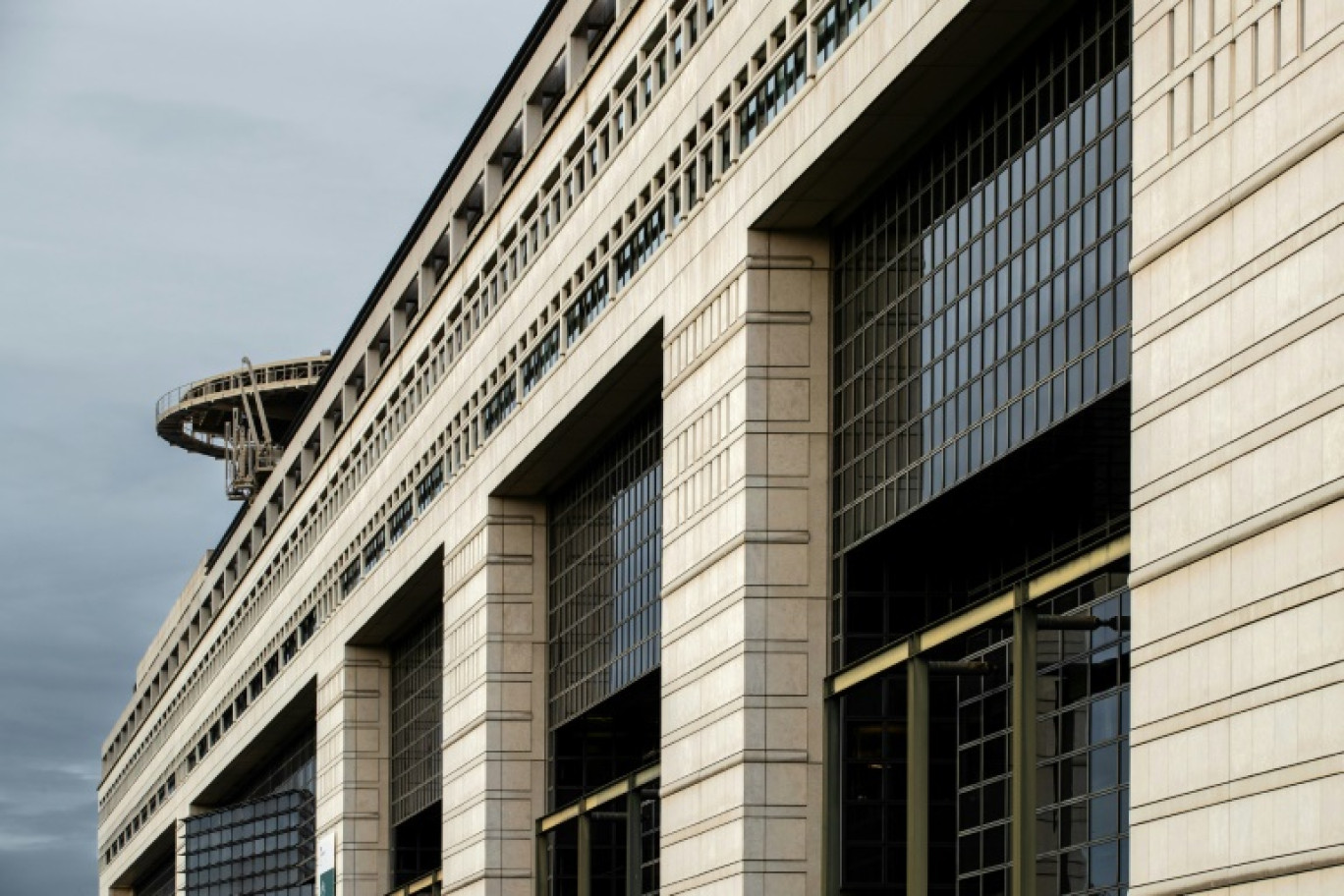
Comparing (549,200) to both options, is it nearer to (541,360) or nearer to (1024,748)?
(541,360)

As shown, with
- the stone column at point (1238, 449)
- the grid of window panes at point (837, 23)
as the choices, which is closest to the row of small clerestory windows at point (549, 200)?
the grid of window panes at point (837, 23)

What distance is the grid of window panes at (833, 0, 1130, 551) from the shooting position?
43.0 metres

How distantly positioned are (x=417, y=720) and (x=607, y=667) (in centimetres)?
2437

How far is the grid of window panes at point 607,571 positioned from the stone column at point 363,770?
21.7 meters

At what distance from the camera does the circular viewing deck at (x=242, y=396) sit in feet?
447

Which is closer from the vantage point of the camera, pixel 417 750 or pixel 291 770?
pixel 417 750

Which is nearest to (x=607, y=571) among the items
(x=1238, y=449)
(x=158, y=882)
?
(x=1238, y=449)

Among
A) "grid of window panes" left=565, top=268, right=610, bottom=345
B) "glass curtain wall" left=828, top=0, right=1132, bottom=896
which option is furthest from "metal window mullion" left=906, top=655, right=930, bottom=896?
"grid of window panes" left=565, top=268, right=610, bottom=345

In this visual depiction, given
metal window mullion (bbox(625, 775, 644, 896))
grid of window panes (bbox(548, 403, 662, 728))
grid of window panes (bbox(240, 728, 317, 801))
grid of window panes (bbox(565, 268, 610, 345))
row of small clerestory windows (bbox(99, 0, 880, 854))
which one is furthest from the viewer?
grid of window panes (bbox(240, 728, 317, 801))

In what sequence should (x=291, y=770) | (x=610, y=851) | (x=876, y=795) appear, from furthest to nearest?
(x=291, y=770), (x=610, y=851), (x=876, y=795)

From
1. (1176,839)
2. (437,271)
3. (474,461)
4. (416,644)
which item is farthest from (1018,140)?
(416,644)

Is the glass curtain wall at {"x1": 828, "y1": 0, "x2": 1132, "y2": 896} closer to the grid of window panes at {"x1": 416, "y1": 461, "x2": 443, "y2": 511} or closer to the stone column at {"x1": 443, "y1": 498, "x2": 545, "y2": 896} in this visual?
the stone column at {"x1": 443, "y1": 498, "x2": 545, "y2": 896}

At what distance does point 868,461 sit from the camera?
52.8m

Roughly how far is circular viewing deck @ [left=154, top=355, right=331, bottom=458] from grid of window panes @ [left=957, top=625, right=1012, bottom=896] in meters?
89.1
